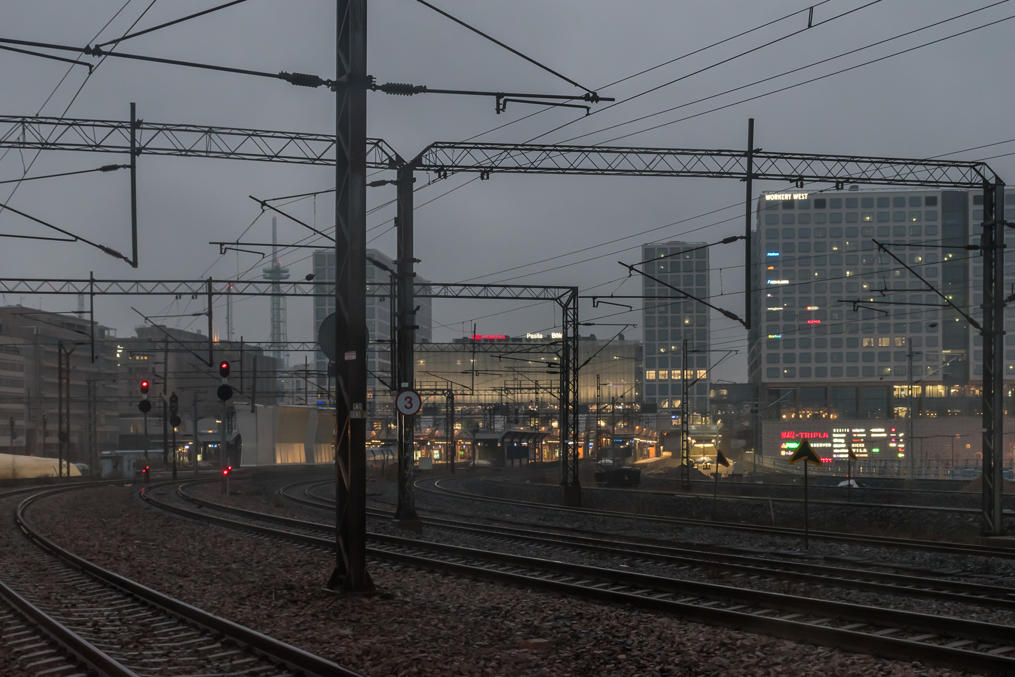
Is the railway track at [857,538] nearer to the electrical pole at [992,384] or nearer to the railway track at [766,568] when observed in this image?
the electrical pole at [992,384]

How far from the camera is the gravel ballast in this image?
10.0 metres

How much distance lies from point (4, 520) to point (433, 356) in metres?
131

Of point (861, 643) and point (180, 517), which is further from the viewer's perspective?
point (180, 517)

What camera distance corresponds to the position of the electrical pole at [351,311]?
14.3 m

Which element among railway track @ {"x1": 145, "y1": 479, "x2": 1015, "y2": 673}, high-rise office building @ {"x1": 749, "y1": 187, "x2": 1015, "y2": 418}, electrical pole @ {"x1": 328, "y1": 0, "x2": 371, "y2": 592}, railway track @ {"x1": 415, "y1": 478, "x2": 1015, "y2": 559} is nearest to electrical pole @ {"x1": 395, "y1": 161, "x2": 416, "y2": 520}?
railway track @ {"x1": 145, "y1": 479, "x2": 1015, "y2": 673}

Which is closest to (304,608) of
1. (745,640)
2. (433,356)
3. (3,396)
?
(745,640)

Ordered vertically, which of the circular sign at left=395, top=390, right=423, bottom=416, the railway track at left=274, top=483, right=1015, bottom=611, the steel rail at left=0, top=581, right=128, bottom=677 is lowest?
the railway track at left=274, top=483, right=1015, bottom=611

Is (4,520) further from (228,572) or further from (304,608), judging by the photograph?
(304,608)

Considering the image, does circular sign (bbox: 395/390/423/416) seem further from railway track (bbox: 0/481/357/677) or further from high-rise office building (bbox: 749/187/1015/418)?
high-rise office building (bbox: 749/187/1015/418)

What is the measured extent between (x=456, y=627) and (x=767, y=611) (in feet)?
14.4

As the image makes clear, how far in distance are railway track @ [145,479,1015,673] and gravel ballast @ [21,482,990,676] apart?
28 centimetres

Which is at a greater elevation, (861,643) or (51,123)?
(51,123)

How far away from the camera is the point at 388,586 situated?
50.3 ft

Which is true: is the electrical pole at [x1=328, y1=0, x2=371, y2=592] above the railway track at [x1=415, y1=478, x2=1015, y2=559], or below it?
above
